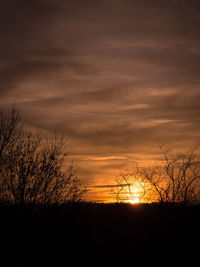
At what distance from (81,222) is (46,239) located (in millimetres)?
3690

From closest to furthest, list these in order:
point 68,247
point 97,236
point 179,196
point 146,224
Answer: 1. point 68,247
2. point 97,236
3. point 146,224
4. point 179,196

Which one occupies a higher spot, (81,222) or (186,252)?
(81,222)

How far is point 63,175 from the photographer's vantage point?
1686 cm

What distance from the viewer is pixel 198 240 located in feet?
47.8

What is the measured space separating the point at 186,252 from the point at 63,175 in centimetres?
756

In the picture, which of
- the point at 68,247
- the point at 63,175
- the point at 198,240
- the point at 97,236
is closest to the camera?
the point at 68,247

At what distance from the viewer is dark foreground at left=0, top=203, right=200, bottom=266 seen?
1259 cm

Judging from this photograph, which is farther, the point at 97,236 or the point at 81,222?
the point at 81,222

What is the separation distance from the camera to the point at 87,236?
Result: 15.5 meters

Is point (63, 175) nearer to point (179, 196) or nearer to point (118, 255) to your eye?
point (118, 255)

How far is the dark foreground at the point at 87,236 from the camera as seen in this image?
41.3 ft

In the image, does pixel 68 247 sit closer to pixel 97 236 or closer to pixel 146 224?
pixel 97 236

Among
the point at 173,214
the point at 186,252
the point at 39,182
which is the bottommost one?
the point at 186,252

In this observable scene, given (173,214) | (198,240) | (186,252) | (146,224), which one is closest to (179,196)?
(173,214)
